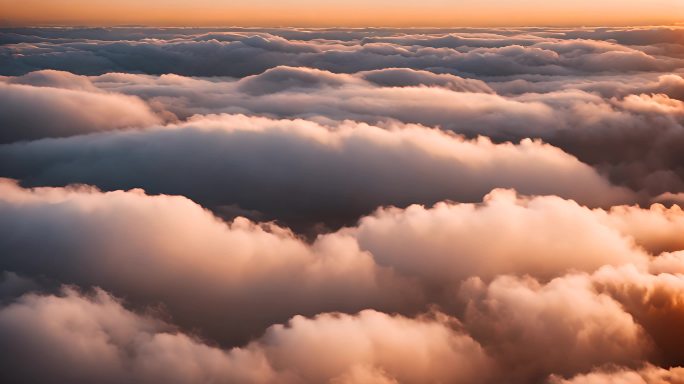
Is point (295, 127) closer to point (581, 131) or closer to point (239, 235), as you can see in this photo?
point (239, 235)

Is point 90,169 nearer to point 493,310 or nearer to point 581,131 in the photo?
point 493,310

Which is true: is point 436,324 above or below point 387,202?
below

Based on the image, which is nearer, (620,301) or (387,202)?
(620,301)

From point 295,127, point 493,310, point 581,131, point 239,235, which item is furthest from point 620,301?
point 581,131

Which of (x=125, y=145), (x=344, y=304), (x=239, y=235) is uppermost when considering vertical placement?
(x=125, y=145)

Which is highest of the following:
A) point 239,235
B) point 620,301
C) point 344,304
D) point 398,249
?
point 239,235

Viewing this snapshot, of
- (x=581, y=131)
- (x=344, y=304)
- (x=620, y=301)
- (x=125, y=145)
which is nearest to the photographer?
(x=620, y=301)

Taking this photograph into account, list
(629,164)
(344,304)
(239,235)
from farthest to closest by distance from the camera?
(629,164) < (239,235) < (344,304)

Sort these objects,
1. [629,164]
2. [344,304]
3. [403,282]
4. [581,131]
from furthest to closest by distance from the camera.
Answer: [581,131]
[629,164]
[403,282]
[344,304]

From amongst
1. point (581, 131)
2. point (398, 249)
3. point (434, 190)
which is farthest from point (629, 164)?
point (398, 249)
